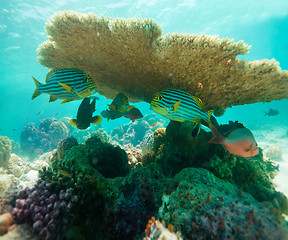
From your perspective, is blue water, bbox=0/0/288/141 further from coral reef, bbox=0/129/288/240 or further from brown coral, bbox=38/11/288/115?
coral reef, bbox=0/129/288/240

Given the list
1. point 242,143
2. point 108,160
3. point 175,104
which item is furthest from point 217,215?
point 108,160

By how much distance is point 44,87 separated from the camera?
2596mm

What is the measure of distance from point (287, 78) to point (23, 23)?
30.2 m

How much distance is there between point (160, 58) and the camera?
2957 mm

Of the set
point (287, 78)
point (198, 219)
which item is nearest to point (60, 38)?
point (198, 219)

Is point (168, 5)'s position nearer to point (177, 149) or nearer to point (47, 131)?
point (47, 131)

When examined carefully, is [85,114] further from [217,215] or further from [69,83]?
[217,215]

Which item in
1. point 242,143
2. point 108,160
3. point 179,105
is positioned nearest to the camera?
point 179,105

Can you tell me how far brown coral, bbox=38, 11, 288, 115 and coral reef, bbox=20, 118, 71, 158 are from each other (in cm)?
1358

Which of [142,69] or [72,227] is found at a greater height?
[142,69]

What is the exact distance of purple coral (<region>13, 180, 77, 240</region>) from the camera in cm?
176

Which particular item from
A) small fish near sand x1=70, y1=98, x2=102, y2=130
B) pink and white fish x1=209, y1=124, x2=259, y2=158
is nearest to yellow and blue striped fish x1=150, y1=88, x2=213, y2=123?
pink and white fish x1=209, y1=124, x2=259, y2=158

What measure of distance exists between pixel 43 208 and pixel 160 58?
323 cm

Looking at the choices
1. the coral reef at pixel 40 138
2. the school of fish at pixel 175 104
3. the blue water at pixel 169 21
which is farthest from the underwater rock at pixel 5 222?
the blue water at pixel 169 21
